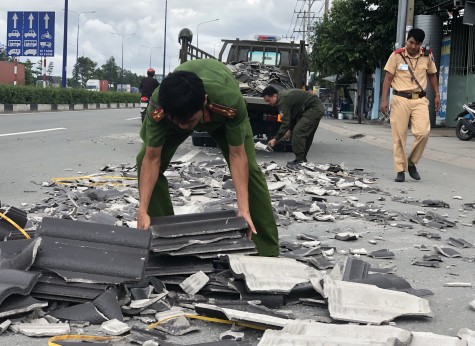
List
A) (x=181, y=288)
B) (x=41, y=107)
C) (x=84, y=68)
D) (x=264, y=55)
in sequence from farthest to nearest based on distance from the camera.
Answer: (x=84, y=68) → (x=41, y=107) → (x=264, y=55) → (x=181, y=288)

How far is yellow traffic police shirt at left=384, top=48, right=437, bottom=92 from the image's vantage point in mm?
9836

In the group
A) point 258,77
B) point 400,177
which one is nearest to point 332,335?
point 400,177

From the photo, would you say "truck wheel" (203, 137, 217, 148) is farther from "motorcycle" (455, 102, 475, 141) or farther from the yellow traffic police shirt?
"motorcycle" (455, 102, 475, 141)

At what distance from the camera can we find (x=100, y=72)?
115 metres

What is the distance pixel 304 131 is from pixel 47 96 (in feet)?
96.4

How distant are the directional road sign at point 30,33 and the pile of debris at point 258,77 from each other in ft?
100

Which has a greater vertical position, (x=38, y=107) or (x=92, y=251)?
(x=92, y=251)

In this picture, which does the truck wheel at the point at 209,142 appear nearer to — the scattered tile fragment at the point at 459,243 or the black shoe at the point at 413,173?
the black shoe at the point at 413,173

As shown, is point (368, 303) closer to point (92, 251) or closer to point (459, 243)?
point (92, 251)

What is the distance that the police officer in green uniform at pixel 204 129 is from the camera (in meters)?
3.67

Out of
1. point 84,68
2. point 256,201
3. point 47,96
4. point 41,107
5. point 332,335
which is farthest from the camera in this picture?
point 84,68

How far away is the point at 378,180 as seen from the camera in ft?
32.6

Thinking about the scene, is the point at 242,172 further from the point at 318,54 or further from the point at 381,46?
the point at 318,54

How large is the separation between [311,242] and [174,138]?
1485 mm
